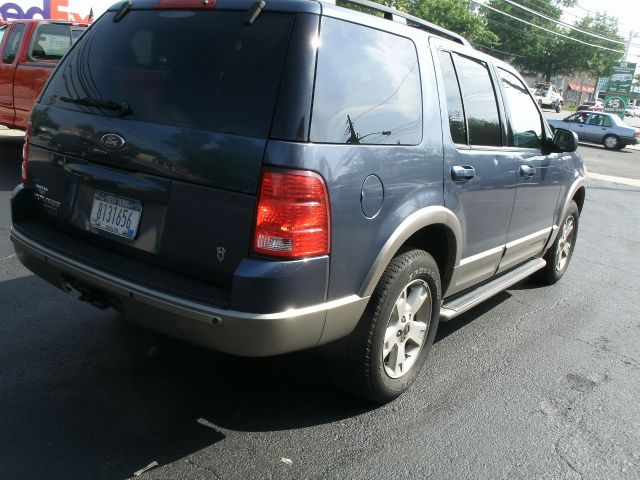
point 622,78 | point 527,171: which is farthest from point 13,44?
point 622,78

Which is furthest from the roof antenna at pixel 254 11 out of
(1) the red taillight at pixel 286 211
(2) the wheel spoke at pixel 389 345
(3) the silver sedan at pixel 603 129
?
(3) the silver sedan at pixel 603 129

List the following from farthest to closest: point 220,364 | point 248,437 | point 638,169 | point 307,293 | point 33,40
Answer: point 638,169, point 33,40, point 220,364, point 248,437, point 307,293

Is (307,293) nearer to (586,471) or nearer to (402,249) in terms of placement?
(402,249)

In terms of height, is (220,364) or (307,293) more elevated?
(307,293)

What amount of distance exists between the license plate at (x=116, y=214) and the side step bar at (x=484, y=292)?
1846 mm

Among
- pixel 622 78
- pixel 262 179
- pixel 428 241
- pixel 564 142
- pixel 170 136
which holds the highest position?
pixel 622 78

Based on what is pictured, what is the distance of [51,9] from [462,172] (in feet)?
51.7

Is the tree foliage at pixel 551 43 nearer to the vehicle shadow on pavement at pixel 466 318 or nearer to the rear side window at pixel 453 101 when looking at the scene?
the vehicle shadow on pavement at pixel 466 318

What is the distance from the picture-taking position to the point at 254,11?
2.58m

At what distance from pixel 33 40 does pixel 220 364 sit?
7.33 metres

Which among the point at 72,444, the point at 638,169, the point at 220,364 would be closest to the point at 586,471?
the point at 220,364

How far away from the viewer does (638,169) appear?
19.2 metres

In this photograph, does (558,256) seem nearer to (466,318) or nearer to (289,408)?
(466,318)

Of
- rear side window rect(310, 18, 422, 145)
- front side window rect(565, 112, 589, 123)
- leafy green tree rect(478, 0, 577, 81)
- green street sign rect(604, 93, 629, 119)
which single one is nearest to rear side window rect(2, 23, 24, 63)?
rear side window rect(310, 18, 422, 145)
